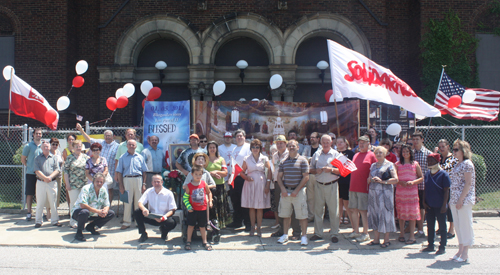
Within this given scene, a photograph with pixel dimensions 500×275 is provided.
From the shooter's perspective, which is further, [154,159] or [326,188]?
[154,159]

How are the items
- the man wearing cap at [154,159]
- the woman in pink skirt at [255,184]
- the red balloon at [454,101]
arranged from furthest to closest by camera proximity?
the red balloon at [454,101], the man wearing cap at [154,159], the woman in pink skirt at [255,184]

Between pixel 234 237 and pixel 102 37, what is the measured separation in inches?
368

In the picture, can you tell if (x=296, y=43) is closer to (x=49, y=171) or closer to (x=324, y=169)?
(x=324, y=169)

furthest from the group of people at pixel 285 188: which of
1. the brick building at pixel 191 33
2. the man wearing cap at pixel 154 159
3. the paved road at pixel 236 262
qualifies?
the brick building at pixel 191 33

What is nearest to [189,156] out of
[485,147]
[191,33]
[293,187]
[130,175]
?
[130,175]

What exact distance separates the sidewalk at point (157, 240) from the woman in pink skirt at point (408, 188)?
0.50 m

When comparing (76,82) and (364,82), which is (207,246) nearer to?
(364,82)

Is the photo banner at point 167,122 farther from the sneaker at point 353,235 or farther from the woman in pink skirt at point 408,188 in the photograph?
the woman in pink skirt at point 408,188

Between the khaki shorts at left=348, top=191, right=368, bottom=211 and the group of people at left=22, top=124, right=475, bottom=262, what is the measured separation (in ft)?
0.06

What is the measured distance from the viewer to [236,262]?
589cm

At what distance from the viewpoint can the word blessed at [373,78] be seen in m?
7.99

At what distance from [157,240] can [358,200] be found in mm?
3635

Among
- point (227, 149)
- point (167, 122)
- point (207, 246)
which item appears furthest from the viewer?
point (167, 122)

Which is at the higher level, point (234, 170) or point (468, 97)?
point (468, 97)
